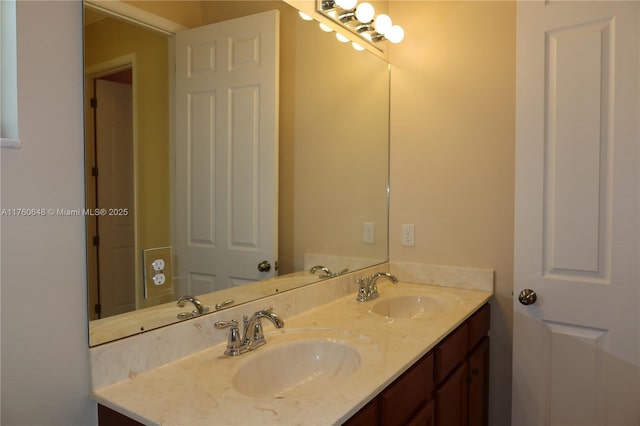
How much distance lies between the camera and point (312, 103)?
6.40 ft

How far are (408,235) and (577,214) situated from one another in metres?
0.79

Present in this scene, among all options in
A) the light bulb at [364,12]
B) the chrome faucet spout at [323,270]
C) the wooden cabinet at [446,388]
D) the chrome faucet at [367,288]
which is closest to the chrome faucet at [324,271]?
the chrome faucet spout at [323,270]

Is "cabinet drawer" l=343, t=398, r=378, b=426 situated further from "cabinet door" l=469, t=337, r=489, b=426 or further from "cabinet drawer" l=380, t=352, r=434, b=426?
"cabinet door" l=469, t=337, r=489, b=426

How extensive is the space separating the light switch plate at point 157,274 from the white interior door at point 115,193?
45 millimetres

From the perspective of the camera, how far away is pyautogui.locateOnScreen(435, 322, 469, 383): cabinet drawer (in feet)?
4.87

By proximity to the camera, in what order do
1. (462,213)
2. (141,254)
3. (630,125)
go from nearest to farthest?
(141,254), (630,125), (462,213)

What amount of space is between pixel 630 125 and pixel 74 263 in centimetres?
185

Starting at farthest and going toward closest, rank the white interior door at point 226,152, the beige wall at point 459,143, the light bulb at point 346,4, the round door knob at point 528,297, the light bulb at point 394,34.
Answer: the light bulb at point 394,34 < the beige wall at point 459,143 < the light bulb at point 346,4 < the round door knob at point 528,297 < the white interior door at point 226,152

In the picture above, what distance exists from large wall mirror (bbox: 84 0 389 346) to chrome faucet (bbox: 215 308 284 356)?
0.35 ft

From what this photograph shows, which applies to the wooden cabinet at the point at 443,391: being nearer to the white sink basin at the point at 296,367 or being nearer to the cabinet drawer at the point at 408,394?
the cabinet drawer at the point at 408,394

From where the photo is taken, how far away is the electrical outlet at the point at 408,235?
7.46 ft

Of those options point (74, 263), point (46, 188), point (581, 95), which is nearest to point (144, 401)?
point (74, 263)

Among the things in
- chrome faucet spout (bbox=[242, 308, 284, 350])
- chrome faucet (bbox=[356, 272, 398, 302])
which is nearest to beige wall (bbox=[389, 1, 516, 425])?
chrome faucet (bbox=[356, 272, 398, 302])

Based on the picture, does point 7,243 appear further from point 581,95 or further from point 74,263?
point 581,95
